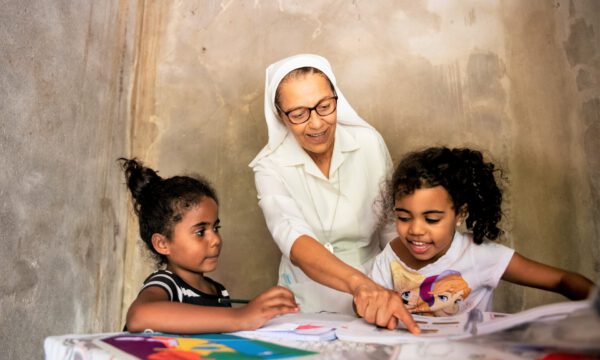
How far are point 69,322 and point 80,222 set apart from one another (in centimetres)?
41

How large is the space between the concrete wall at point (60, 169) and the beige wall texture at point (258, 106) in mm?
12

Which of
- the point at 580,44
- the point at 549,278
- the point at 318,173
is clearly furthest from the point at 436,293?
the point at 580,44

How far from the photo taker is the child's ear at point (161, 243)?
7.03 ft

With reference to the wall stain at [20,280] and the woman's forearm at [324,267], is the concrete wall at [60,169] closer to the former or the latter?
the wall stain at [20,280]

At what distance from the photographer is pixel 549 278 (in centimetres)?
184

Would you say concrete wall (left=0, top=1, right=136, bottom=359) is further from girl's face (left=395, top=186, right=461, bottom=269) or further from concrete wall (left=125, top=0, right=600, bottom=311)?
girl's face (left=395, top=186, right=461, bottom=269)

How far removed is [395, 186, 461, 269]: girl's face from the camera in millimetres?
1908

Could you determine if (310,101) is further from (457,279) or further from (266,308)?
(266,308)

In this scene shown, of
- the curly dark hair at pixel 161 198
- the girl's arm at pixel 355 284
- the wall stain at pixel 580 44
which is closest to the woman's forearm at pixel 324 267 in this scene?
the girl's arm at pixel 355 284

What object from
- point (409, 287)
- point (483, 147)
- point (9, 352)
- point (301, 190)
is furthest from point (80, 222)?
point (483, 147)

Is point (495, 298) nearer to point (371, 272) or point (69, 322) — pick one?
point (371, 272)

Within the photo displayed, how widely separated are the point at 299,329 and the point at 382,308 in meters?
0.21

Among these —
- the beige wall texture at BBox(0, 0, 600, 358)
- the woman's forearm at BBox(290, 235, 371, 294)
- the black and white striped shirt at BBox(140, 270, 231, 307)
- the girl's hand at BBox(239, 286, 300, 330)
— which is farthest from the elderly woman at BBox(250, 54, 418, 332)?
the beige wall texture at BBox(0, 0, 600, 358)

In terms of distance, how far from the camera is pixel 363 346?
3.79ft
